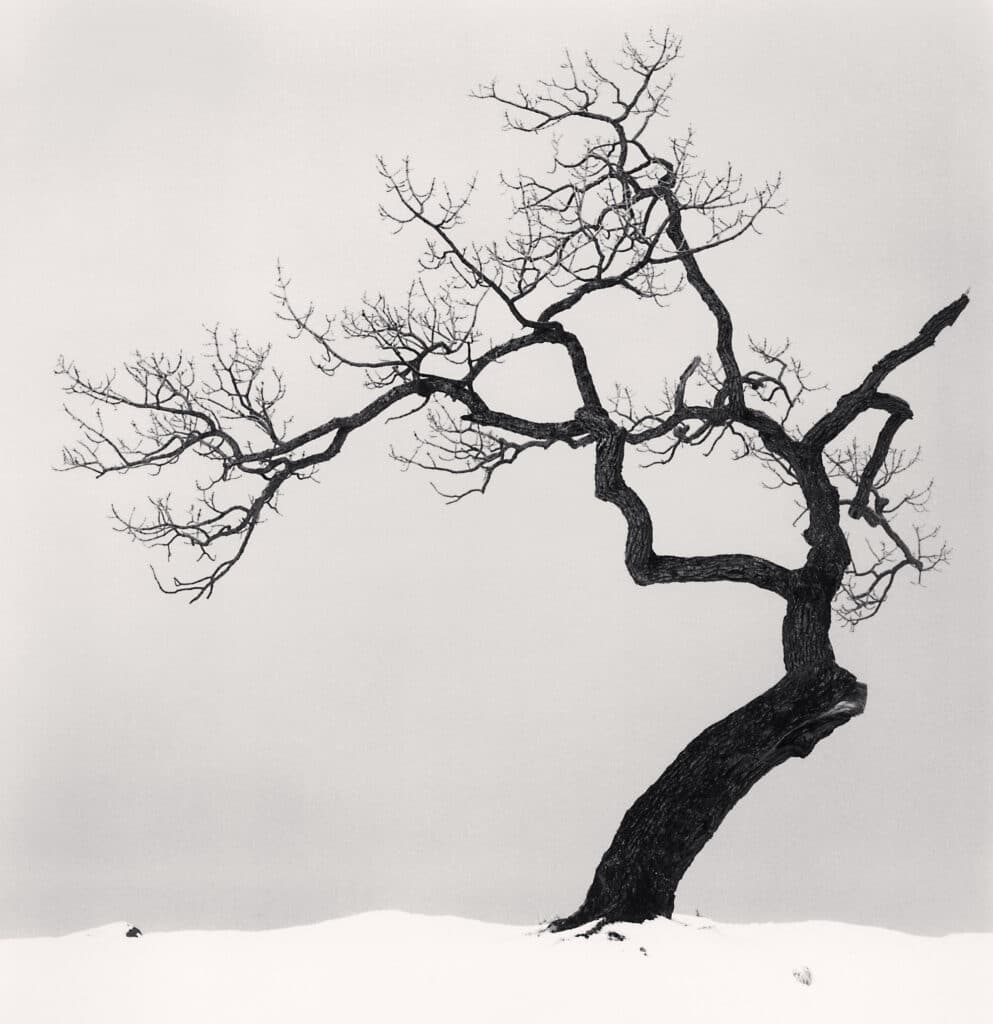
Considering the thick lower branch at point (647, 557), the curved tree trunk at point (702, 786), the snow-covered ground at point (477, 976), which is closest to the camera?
the snow-covered ground at point (477, 976)

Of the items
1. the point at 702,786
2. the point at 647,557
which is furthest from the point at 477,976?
the point at 647,557

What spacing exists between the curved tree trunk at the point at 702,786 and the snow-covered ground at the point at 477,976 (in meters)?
0.19

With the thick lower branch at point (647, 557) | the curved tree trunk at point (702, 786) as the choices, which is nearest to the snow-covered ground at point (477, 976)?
the curved tree trunk at point (702, 786)

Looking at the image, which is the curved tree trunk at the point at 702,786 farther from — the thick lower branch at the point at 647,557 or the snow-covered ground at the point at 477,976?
the thick lower branch at the point at 647,557

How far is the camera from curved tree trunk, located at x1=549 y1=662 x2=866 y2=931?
6.69 meters

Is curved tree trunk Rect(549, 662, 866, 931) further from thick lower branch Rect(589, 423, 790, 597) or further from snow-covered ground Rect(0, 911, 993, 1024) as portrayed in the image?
thick lower branch Rect(589, 423, 790, 597)

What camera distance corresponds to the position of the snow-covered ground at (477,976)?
19.1ft

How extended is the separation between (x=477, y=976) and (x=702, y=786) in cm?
138

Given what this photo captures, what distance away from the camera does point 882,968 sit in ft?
21.9

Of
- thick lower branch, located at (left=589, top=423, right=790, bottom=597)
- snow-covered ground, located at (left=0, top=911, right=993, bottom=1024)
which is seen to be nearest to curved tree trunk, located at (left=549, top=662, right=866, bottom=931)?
snow-covered ground, located at (left=0, top=911, right=993, bottom=1024)

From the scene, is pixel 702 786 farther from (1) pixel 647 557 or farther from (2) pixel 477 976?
(2) pixel 477 976

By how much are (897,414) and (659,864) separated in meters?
2.49

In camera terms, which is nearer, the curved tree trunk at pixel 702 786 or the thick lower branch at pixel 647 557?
the curved tree trunk at pixel 702 786

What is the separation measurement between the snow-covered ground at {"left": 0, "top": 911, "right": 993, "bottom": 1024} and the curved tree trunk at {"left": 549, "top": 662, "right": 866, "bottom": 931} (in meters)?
0.19
